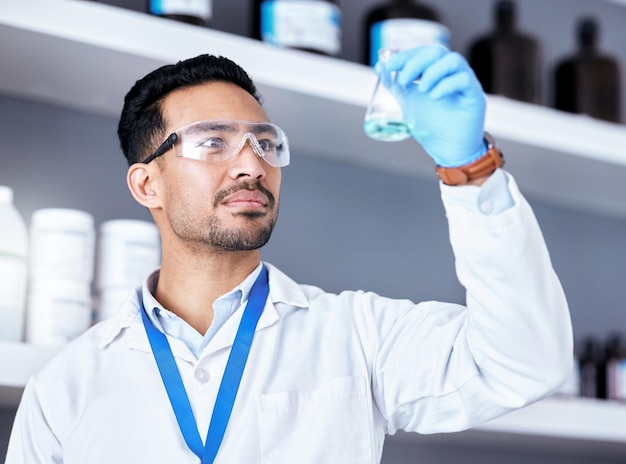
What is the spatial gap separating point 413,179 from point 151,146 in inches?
31.5

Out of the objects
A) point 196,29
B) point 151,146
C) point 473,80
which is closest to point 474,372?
point 473,80

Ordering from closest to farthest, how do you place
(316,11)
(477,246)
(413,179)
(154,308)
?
(477,246), (154,308), (316,11), (413,179)

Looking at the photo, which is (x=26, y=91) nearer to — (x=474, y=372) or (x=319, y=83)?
(x=319, y=83)

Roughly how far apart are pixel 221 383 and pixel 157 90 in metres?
0.48

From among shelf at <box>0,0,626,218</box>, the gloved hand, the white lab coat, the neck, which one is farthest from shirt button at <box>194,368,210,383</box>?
shelf at <box>0,0,626,218</box>

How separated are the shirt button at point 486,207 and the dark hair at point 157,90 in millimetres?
589

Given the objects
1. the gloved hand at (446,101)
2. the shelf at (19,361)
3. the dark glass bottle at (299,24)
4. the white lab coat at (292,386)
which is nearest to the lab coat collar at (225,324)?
the white lab coat at (292,386)

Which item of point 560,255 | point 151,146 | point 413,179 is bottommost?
point 560,255

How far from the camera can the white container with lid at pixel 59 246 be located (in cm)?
151

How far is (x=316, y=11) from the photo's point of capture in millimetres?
1733

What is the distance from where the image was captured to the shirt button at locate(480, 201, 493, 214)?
1.02 meters

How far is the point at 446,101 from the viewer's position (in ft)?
3.46

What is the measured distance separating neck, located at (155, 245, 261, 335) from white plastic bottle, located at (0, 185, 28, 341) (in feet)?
0.80

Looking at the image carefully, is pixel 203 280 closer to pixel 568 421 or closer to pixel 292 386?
pixel 292 386
